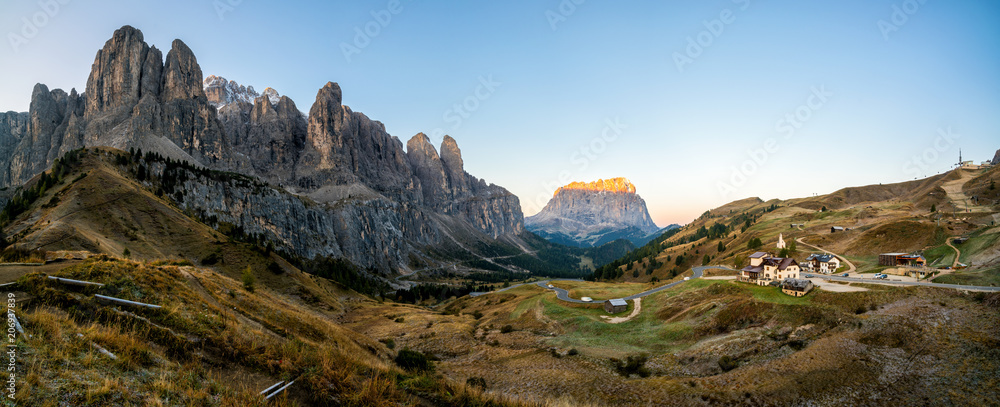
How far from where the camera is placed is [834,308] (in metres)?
34.5

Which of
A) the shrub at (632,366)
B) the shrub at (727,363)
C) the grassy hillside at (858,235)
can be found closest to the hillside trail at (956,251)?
the grassy hillside at (858,235)

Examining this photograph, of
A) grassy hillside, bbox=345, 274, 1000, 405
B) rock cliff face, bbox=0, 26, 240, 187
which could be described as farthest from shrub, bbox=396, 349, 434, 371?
rock cliff face, bbox=0, 26, 240, 187

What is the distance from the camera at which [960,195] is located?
5261 inches

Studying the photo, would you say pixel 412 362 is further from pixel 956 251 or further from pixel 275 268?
pixel 956 251

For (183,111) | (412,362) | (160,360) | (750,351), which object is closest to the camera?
(160,360)

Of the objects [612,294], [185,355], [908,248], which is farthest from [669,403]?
[908,248]

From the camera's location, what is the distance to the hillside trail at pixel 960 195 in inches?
4134

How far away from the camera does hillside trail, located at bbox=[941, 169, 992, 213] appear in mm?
105000

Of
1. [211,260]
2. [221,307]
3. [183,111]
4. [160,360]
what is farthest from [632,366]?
Result: [183,111]

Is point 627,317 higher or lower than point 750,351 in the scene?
lower

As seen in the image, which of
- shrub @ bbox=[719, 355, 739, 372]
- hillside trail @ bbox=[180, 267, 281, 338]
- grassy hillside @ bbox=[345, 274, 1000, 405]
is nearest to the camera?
hillside trail @ bbox=[180, 267, 281, 338]

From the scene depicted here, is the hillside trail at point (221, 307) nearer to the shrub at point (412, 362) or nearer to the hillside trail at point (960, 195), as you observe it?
the shrub at point (412, 362)

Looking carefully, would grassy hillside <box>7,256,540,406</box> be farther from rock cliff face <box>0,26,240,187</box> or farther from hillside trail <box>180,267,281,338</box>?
rock cliff face <box>0,26,240,187</box>

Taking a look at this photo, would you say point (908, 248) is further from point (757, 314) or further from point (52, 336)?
point (52, 336)
